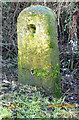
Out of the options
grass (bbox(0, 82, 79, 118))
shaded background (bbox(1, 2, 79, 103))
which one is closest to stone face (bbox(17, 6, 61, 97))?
grass (bbox(0, 82, 79, 118))

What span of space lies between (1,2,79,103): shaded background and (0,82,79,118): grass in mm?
606

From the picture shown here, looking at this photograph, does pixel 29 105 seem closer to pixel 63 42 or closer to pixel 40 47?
pixel 40 47

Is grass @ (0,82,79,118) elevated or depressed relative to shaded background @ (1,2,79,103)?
depressed

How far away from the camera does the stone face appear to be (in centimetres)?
298

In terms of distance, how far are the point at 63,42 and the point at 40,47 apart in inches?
96.0

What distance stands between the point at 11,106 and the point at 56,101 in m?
0.83

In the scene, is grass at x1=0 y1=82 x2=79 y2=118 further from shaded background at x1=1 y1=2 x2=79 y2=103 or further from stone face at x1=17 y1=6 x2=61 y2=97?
shaded background at x1=1 y1=2 x2=79 y2=103

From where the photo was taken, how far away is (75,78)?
452 cm

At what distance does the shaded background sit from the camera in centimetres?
416

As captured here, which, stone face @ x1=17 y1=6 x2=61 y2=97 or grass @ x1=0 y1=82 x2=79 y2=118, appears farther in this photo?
stone face @ x1=17 y1=6 x2=61 y2=97

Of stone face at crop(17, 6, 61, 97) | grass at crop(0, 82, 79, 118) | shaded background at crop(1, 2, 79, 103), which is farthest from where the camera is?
shaded background at crop(1, 2, 79, 103)

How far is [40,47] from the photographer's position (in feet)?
10.0

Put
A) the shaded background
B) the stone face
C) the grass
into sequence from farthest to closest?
the shaded background
the stone face
the grass

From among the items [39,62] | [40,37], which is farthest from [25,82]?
[40,37]
